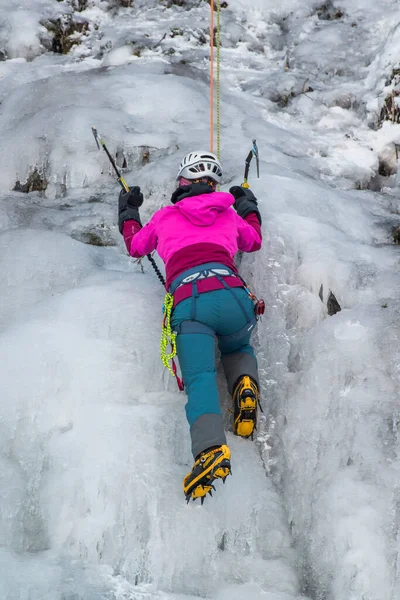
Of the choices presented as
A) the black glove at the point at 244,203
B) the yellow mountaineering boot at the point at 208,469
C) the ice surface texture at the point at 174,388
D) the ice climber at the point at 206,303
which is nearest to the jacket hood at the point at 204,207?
the ice climber at the point at 206,303

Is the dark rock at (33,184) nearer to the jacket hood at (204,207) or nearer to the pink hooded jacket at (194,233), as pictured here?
the pink hooded jacket at (194,233)

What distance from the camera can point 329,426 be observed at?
3504mm

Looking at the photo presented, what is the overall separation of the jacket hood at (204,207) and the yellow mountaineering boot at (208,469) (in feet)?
5.59

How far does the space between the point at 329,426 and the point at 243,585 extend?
3.52 ft

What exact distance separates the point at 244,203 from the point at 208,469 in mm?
2509

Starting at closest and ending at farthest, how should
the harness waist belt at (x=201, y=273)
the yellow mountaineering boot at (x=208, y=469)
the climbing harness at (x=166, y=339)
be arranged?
the yellow mountaineering boot at (x=208, y=469) → the climbing harness at (x=166, y=339) → the harness waist belt at (x=201, y=273)

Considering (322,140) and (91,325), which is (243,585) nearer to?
(91,325)

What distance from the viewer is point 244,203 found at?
4770 mm

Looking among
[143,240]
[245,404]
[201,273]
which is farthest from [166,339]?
[143,240]

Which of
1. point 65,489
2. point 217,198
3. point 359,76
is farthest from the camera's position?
point 359,76

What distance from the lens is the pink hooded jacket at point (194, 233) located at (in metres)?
3.95

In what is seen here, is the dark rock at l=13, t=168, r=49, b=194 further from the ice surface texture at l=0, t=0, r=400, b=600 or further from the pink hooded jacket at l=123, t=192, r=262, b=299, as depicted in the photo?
the pink hooded jacket at l=123, t=192, r=262, b=299

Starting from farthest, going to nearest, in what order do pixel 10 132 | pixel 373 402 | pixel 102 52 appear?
pixel 102 52, pixel 10 132, pixel 373 402

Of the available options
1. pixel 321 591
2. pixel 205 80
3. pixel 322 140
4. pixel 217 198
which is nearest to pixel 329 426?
pixel 321 591
